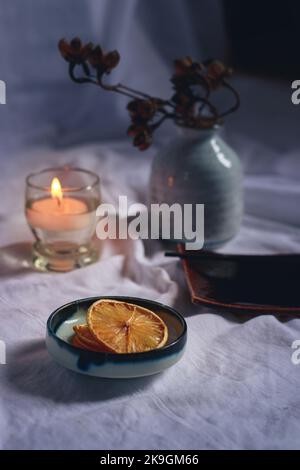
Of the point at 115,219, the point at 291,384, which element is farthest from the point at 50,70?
the point at 291,384

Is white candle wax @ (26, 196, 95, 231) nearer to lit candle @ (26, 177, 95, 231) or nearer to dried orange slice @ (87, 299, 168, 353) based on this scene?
lit candle @ (26, 177, 95, 231)

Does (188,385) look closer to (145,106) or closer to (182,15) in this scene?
(145,106)

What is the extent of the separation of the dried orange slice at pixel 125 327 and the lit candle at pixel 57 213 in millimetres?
230

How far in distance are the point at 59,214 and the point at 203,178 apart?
0.20 m

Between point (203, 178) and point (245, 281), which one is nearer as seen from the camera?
point (245, 281)

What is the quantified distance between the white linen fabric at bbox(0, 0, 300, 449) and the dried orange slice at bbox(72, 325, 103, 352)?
0.10 ft

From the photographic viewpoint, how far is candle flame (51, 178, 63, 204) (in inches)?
A: 37.4

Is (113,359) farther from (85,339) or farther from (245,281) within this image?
(245,281)

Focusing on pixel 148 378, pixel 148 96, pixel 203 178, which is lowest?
pixel 148 378

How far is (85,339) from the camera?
2.28ft

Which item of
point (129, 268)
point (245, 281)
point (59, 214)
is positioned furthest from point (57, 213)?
point (245, 281)

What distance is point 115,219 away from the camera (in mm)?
1086

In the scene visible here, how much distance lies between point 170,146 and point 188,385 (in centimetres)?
41

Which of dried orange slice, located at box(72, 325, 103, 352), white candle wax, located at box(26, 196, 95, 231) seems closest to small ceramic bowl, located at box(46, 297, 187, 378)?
dried orange slice, located at box(72, 325, 103, 352)
